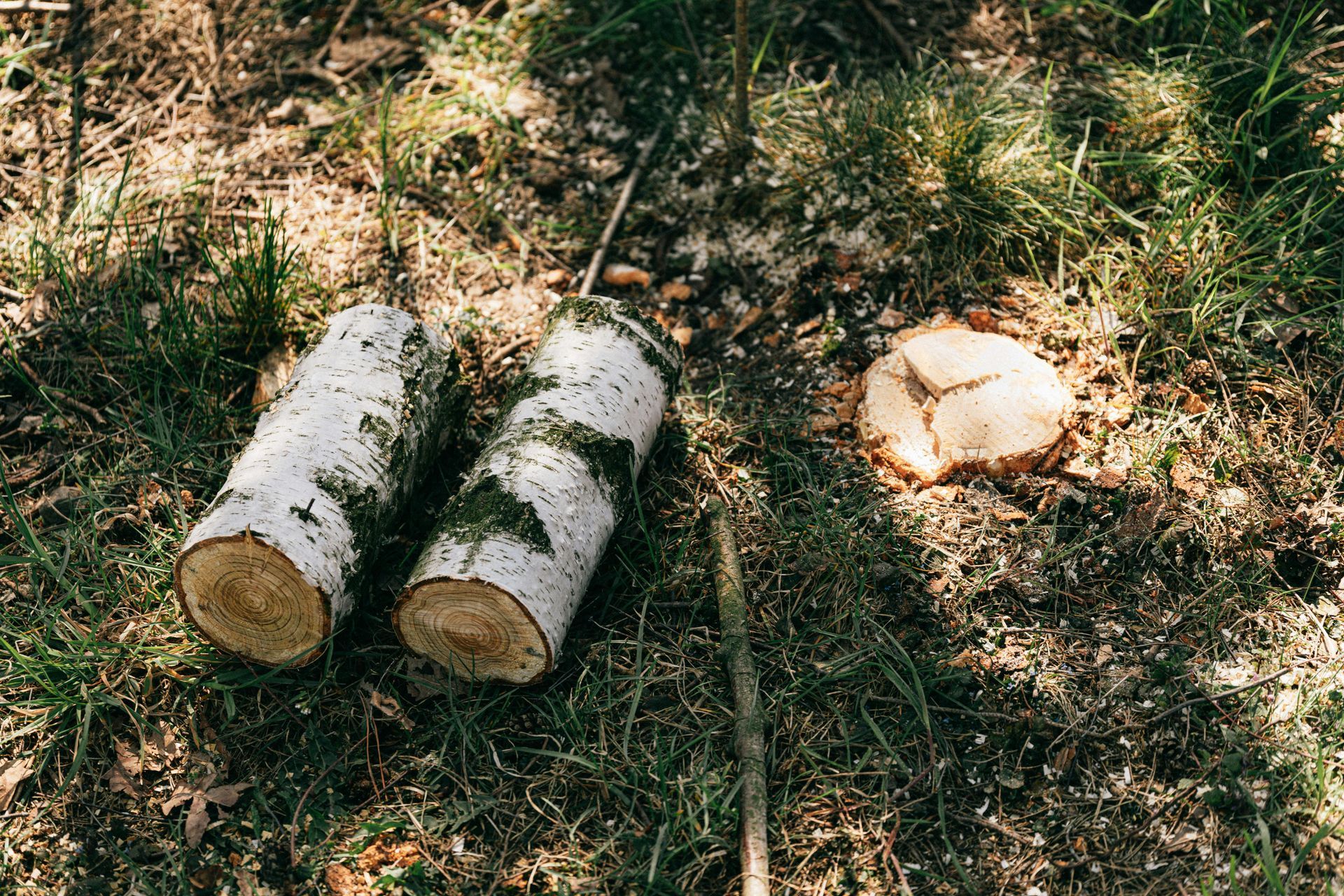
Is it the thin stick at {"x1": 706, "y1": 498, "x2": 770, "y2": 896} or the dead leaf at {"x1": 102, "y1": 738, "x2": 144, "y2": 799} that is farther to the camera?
the dead leaf at {"x1": 102, "y1": 738, "x2": 144, "y2": 799}

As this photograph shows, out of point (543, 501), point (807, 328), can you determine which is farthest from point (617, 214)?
point (543, 501)

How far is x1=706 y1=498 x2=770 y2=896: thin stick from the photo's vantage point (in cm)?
229

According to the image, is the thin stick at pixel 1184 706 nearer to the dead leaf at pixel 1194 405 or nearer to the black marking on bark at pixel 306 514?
the dead leaf at pixel 1194 405

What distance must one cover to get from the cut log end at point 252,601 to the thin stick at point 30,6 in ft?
11.0

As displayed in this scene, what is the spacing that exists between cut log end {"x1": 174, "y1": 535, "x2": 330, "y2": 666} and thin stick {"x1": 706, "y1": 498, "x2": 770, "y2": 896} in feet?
3.50

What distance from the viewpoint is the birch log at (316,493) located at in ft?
8.04

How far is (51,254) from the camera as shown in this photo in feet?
11.7

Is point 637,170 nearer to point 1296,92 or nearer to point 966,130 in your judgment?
point 966,130

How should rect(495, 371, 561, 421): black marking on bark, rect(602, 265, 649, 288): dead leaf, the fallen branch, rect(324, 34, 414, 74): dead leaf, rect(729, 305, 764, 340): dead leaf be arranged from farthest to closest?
1. rect(324, 34, 414, 74): dead leaf
2. rect(602, 265, 649, 288): dead leaf
3. rect(729, 305, 764, 340): dead leaf
4. the fallen branch
5. rect(495, 371, 561, 421): black marking on bark

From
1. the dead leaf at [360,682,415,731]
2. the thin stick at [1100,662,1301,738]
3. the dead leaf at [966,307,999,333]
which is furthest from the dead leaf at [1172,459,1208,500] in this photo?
the dead leaf at [360,682,415,731]

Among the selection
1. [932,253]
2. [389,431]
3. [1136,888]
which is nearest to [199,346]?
[389,431]

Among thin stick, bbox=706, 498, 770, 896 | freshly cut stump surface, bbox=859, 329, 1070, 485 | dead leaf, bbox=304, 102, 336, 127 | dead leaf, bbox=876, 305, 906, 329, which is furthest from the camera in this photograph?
dead leaf, bbox=304, 102, 336, 127

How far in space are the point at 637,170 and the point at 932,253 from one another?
122 cm

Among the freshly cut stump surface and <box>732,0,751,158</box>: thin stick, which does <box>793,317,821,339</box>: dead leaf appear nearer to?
the freshly cut stump surface
